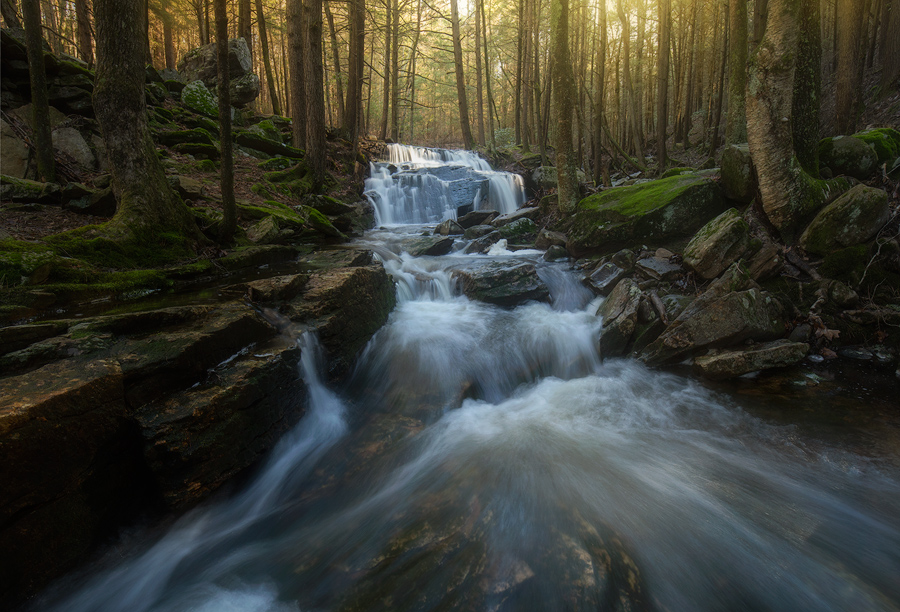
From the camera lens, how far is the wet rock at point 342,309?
514 centimetres

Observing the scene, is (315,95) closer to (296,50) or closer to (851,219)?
(296,50)

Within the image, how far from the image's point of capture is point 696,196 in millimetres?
7141

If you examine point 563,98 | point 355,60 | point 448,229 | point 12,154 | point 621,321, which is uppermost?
point 355,60

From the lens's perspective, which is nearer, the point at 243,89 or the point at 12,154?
the point at 12,154

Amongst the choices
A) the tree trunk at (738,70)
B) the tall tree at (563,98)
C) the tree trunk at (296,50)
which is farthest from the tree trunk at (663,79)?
the tree trunk at (296,50)

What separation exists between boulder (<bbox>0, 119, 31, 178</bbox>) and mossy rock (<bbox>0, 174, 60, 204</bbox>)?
55 centimetres

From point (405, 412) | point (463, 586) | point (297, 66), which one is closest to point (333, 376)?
point (405, 412)

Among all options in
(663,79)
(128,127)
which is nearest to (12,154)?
(128,127)

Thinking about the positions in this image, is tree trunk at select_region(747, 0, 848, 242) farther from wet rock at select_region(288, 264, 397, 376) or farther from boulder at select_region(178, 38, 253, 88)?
boulder at select_region(178, 38, 253, 88)

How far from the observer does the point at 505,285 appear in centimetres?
772

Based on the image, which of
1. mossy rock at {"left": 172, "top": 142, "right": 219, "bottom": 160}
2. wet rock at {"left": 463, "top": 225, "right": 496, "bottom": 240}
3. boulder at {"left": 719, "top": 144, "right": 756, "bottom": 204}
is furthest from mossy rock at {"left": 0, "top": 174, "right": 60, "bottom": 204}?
boulder at {"left": 719, "top": 144, "right": 756, "bottom": 204}

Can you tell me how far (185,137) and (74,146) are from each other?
3.12 m

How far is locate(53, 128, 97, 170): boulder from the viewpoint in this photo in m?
8.50

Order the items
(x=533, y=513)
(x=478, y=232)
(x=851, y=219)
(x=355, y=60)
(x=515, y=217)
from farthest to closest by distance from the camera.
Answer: (x=355, y=60)
(x=515, y=217)
(x=478, y=232)
(x=851, y=219)
(x=533, y=513)
